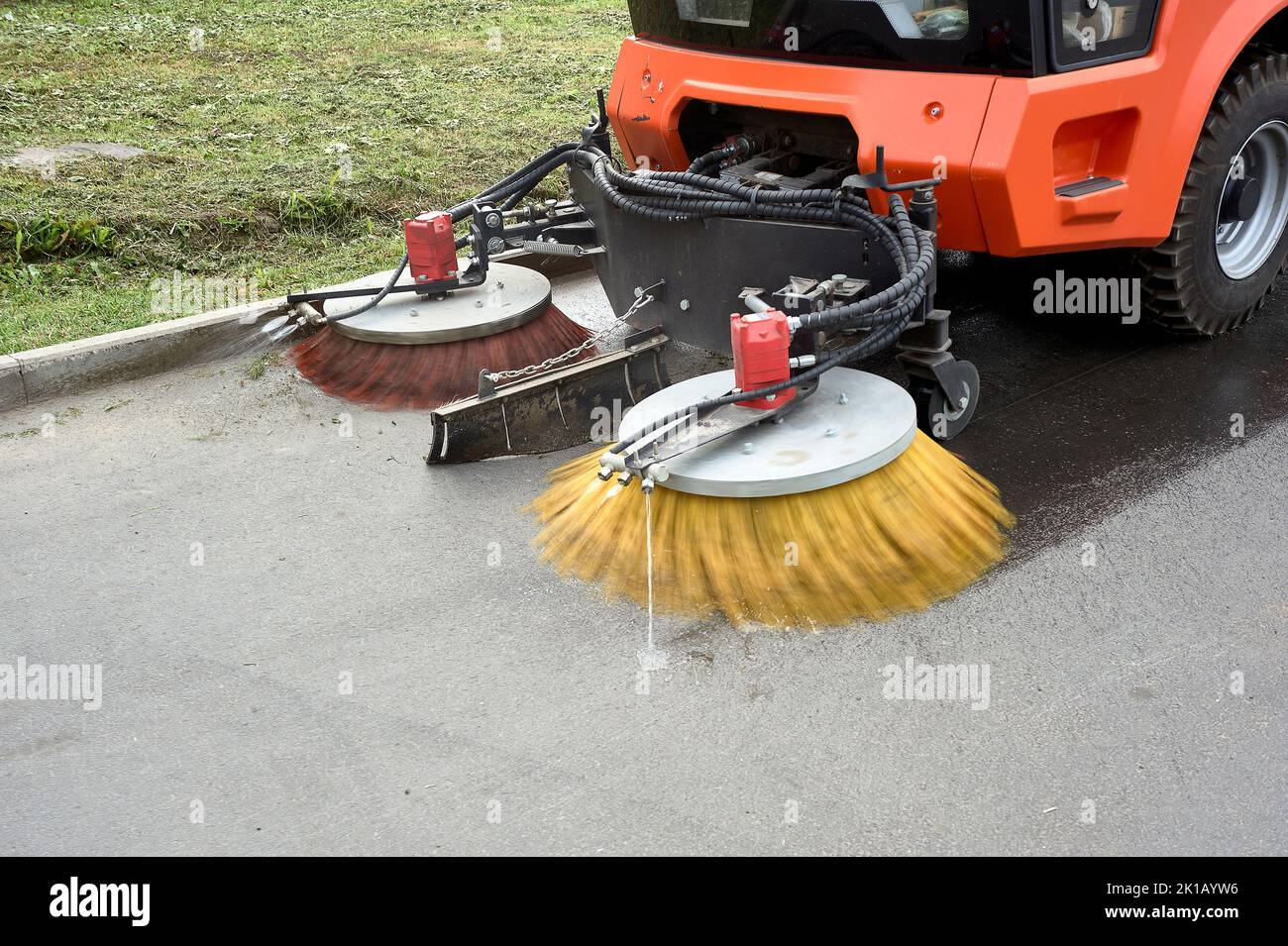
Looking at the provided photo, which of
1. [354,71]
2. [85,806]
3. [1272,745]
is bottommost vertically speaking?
[85,806]

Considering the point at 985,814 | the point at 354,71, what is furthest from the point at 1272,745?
Answer: the point at 354,71

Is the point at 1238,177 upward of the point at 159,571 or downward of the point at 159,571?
upward

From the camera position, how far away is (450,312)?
4730 mm

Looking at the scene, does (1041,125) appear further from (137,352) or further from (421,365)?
(137,352)

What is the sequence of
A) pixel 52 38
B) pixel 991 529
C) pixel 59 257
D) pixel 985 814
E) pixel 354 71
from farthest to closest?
pixel 52 38 < pixel 354 71 < pixel 59 257 < pixel 991 529 < pixel 985 814

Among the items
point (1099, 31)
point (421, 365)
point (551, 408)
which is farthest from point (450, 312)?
point (1099, 31)

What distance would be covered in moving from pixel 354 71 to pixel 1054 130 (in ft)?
22.5

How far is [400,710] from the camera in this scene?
116 inches

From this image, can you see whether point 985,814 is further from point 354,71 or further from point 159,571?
point 354,71

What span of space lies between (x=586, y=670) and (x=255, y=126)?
596 centimetres

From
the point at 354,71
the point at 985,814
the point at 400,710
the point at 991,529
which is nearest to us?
the point at 985,814

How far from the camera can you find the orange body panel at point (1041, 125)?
360 centimetres

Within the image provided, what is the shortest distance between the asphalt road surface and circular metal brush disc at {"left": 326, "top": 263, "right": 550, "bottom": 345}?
1.45 feet

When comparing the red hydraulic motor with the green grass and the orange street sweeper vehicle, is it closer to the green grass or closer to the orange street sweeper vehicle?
the orange street sweeper vehicle
